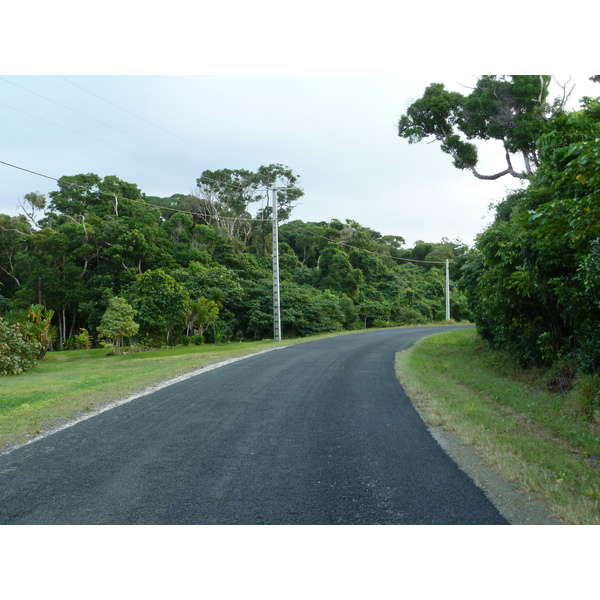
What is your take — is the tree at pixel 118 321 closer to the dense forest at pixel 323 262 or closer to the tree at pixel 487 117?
the dense forest at pixel 323 262

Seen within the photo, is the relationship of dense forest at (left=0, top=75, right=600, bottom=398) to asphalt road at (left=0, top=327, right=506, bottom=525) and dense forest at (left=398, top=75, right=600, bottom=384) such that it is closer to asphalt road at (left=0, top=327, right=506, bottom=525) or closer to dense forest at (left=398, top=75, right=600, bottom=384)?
dense forest at (left=398, top=75, right=600, bottom=384)

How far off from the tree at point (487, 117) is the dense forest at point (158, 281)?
638 centimetres

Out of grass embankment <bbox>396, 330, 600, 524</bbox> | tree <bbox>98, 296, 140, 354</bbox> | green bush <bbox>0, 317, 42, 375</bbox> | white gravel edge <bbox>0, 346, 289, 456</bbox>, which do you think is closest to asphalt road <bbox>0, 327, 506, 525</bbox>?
white gravel edge <bbox>0, 346, 289, 456</bbox>

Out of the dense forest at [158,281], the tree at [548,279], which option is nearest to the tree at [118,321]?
the dense forest at [158,281]

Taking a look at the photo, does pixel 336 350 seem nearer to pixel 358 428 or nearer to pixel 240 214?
pixel 358 428

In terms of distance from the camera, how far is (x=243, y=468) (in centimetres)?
461

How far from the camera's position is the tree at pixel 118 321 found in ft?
66.9

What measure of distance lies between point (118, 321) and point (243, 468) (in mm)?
17552

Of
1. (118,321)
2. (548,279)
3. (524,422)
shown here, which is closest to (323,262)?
(118,321)

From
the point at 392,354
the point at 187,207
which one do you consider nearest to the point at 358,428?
the point at 392,354

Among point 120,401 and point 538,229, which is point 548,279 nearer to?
A: point 538,229

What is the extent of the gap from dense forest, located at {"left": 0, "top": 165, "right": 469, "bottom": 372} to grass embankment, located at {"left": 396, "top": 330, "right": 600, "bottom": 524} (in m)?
13.2

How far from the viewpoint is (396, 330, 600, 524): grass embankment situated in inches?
161

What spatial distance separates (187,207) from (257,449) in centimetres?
4761
